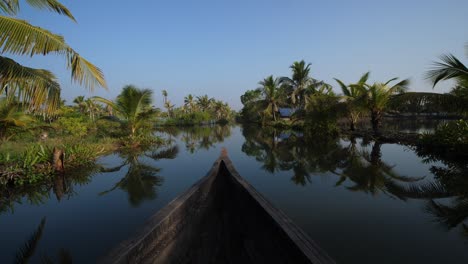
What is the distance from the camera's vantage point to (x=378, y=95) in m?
14.1

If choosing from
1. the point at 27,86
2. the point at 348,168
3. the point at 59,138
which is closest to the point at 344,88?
the point at 348,168

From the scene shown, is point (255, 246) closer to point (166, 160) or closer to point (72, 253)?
point (72, 253)

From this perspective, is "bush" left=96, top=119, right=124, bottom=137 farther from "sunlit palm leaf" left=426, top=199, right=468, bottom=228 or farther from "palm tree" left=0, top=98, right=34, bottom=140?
"sunlit palm leaf" left=426, top=199, right=468, bottom=228

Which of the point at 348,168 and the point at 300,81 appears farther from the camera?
the point at 300,81

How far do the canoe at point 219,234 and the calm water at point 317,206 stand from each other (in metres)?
1.13

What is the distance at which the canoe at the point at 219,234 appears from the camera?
2.00 metres

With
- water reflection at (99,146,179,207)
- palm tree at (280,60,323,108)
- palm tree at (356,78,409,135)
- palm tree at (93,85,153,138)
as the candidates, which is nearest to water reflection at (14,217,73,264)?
water reflection at (99,146,179,207)

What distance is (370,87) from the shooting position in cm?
1439

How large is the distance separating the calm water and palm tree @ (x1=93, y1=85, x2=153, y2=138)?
19.9 ft

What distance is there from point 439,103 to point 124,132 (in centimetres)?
1719

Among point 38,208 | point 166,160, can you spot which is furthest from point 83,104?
point 38,208

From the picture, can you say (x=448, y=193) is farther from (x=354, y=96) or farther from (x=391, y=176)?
(x=354, y=96)

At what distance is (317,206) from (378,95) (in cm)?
1246

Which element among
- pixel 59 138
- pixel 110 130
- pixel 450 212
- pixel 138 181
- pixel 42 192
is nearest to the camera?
pixel 450 212
